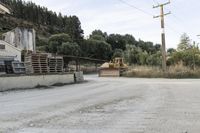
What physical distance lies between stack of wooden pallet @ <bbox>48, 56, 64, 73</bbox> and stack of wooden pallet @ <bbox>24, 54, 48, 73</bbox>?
38.3 inches

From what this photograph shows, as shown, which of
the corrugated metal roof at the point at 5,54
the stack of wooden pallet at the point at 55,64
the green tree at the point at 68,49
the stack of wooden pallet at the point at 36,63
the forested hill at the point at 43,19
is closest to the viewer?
the stack of wooden pallet at the point at 36,63

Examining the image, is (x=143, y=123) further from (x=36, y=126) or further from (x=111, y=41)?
(x=111, y=41)

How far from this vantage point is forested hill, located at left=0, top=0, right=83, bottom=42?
109500 mm

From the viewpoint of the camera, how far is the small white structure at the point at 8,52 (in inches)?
1257

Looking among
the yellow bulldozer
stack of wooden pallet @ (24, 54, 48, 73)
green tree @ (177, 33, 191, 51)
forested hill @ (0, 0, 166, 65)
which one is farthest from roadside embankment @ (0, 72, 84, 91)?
green tree @ (177, 33, 191, 51)

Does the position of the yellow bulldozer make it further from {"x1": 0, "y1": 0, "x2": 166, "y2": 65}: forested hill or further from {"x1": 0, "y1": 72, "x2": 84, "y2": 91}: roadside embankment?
{"x1": 0, "y1": 72, "x2": 84, "y2": 91}: roadside embankment

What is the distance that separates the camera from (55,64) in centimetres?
3444

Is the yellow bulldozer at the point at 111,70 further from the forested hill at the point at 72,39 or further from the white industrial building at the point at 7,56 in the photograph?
the white industrial building at the point at 7,56

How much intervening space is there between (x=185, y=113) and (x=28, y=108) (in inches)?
196

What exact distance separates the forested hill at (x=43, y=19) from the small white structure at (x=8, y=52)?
7236 centimetres

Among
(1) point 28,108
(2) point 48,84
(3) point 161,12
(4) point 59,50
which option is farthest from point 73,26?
(1) point 28,108

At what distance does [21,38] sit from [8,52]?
19.9 feet

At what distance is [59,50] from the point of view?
71.7 meters

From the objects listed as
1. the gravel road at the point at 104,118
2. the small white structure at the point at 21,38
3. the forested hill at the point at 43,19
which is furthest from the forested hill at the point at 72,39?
the gravel road at the point at 104,118
